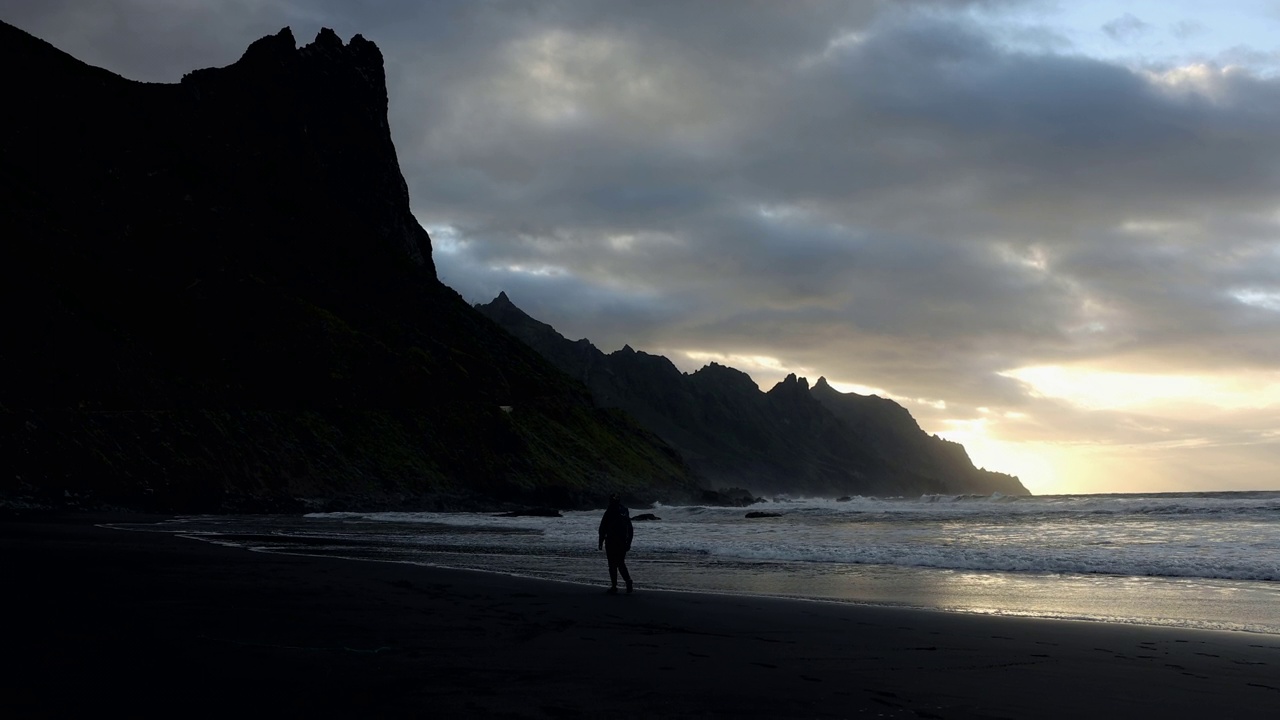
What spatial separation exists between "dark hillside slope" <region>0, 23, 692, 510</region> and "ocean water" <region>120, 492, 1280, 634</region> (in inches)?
951

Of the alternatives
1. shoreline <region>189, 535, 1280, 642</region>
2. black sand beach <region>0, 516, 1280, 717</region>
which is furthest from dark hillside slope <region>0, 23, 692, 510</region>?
black sand beach <region>0, 516, 1280, 717</region>

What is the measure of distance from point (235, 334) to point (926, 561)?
7197 centimetres

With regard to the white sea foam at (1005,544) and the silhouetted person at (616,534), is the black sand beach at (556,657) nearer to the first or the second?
the silhouetted person at (616,534)

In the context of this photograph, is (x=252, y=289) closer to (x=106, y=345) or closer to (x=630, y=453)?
(x=106, y=345)

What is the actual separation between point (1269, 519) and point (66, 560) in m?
53.0

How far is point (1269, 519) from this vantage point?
47625mm

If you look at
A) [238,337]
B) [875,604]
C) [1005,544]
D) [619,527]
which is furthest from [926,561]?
[238,337]

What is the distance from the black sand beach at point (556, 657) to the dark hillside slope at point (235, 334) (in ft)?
148

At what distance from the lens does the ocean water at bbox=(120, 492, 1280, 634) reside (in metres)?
17.7

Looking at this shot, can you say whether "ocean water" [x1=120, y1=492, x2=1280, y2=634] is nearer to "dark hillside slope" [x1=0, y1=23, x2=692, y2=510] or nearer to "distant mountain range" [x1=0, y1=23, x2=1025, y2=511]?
"distant mountain range" [x1=0, y1=23, x2=1025, y2=511]

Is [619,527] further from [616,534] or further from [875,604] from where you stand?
[875,604]

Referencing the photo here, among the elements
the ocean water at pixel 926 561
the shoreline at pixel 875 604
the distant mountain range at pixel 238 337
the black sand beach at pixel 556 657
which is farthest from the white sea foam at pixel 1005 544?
the distant mountain range at pixel 238 337

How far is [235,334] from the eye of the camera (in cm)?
8281

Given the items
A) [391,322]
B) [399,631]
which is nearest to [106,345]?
[391,322]
